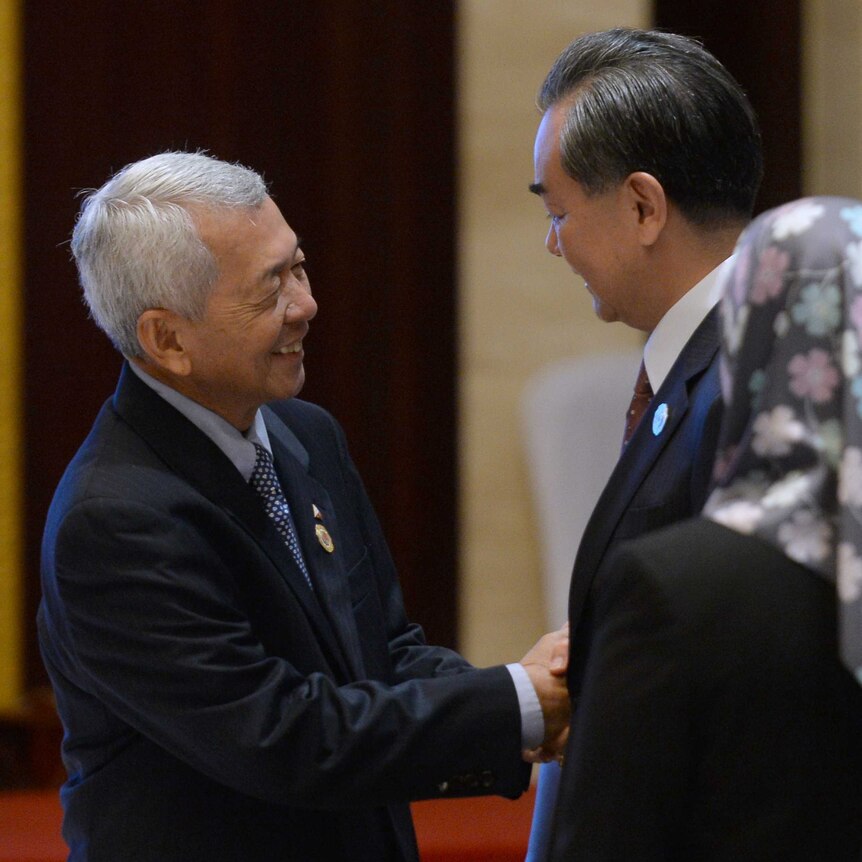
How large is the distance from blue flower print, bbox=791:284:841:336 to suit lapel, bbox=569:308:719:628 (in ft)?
1.66

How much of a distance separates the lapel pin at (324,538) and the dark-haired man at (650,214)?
1.39 feet

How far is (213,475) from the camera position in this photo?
179 centimetres

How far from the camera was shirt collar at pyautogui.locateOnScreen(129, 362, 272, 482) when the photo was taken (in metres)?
1.86

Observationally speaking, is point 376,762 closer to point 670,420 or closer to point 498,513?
point 670,420

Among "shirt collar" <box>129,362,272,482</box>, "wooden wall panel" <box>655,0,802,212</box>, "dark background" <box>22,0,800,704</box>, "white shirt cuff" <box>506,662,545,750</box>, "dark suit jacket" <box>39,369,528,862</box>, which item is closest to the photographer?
"dark suit jacket" <box>39,369,528,862</box>

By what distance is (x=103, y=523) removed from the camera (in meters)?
1.67

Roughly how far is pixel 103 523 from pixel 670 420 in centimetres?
68

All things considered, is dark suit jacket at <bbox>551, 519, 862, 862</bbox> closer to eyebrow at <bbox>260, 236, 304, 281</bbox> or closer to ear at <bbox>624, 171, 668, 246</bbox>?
ear at <bbox>624, 171, 668, 246</bbox>

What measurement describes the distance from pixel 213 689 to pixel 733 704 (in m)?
0.74

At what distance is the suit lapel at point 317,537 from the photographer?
1874 mm

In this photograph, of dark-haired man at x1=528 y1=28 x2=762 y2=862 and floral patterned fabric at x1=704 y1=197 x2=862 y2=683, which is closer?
floral patterned fabric at x1=704 y1=197 x2=862 y2=683

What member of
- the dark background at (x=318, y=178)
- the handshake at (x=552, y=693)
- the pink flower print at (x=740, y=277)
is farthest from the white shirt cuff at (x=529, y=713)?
the dark background at (x=318, y=178)

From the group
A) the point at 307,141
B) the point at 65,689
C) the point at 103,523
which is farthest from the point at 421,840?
the point at 307,141

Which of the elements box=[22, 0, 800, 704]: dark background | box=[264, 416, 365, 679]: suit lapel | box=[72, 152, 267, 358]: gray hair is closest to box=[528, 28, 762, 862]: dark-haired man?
box=[264, 416, 365, 679]: suit lapel
